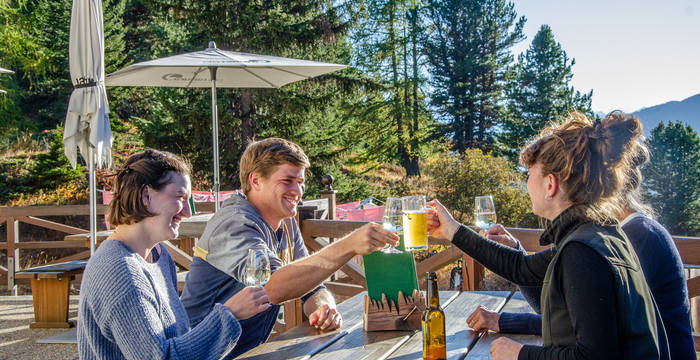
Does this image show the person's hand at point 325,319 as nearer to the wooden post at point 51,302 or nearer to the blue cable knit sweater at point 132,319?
the blue cable knit sweater at point 132,319

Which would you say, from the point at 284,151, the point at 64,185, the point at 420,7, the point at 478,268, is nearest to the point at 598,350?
the point at 284,151

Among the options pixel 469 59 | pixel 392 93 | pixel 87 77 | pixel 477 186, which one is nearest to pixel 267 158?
pixel 87 77

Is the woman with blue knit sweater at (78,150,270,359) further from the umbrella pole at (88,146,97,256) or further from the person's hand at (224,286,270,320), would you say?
the umbrella pole at (88,146,97,256)

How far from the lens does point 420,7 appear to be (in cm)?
2442

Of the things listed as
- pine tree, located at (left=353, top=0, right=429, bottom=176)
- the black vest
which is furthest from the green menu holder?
pine tree, located at (left=353, top=0, right=429, bottom=176)

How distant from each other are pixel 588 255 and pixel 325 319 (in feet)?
3.38

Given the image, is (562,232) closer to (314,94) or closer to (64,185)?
(314,94)

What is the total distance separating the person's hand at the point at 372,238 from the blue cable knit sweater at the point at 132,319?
501 mm

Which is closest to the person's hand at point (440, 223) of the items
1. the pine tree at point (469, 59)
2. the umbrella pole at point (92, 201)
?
the umbrella pole at point (92, 201)

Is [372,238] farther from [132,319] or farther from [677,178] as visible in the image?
[677,178]

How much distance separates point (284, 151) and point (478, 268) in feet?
5.88

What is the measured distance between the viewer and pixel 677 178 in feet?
71.2

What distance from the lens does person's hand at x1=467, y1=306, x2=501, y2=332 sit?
188 centimetres

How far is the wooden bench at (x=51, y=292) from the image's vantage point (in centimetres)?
474
